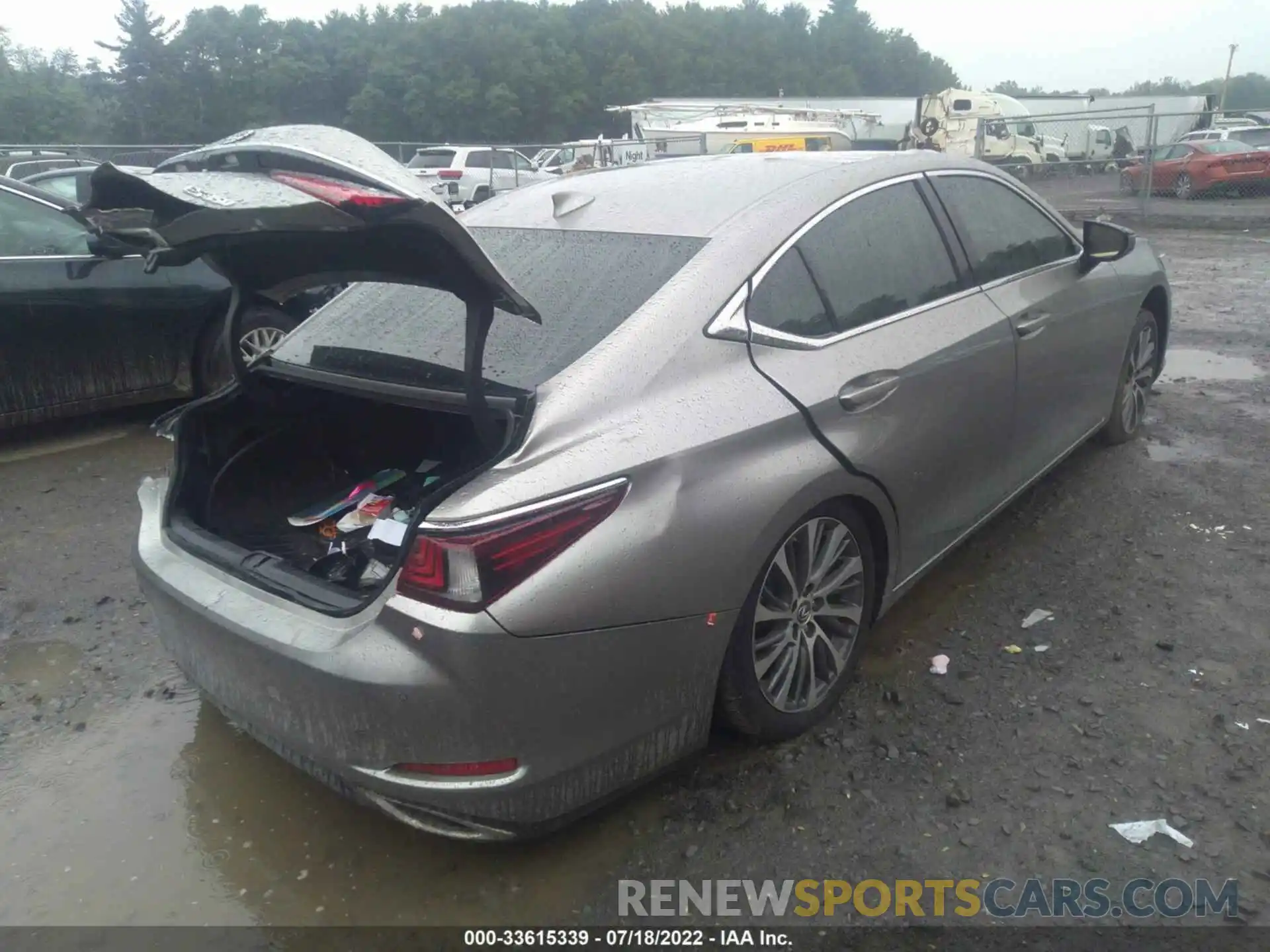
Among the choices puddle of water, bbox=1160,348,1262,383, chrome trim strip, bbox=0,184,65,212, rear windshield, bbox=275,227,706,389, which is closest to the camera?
rear windshield, bbox=275,227,706,389

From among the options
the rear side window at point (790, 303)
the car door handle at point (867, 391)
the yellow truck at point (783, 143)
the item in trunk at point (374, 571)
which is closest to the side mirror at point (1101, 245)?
the car door handle at point (867, 391)

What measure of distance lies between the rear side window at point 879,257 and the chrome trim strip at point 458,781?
1609 mm

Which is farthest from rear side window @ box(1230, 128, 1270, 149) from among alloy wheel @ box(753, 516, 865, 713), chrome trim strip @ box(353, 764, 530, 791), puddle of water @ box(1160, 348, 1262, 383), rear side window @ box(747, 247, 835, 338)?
chrome trim strip @ box(353, 764, 530, 791)

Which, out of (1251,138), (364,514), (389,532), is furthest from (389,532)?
(1251,138)

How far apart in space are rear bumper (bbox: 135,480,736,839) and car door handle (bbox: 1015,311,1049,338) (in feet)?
6.30

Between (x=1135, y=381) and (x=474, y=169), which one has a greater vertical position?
(x=474, y=169)

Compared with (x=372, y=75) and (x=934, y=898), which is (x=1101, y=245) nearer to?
(x=934, y=898)

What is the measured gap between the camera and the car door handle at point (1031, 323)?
371 centimetres

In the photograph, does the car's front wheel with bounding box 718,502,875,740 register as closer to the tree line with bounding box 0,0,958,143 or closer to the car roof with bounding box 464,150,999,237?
the car roof with bounding box 464,150,999,237

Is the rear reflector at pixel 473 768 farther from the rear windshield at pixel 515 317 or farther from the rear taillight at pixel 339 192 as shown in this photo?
the rear taillight at pixel 339 192

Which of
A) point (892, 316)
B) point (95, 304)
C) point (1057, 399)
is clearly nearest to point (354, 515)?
point (892, 316)

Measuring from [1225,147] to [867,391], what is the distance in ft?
68.0

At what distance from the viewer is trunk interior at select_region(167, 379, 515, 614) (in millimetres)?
2881

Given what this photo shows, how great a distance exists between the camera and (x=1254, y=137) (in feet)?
66.9
